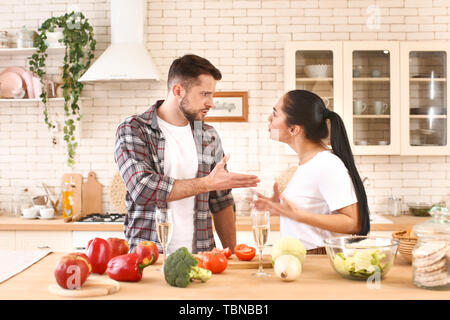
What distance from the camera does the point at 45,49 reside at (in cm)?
430

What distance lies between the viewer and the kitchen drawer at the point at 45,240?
158 inches

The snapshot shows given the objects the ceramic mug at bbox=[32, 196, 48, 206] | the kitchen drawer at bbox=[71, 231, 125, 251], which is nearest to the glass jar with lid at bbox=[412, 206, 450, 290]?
the kitchen drawer at bbox=[71, 231, 125, 251]

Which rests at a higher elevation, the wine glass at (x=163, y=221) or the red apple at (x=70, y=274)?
the wine glass at (x=163, y=221)

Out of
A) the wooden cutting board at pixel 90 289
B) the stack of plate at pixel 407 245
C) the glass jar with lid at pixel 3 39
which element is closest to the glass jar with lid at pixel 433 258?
the stack of plate at pixel 407 245

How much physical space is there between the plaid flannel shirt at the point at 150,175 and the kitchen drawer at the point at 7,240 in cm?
187

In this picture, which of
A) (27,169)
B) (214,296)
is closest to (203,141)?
(214,296)

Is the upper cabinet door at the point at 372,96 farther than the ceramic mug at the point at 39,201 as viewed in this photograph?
No

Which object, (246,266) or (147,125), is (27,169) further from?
(246,266)

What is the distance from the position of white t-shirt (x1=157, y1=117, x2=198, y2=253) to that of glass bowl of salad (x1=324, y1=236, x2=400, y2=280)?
107cm

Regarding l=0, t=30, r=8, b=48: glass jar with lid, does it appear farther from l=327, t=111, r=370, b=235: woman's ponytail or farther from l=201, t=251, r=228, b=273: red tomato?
l=201, t=251, r=228, b=273: red tomato

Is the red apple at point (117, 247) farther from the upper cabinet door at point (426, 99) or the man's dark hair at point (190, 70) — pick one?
the upper cabinet door at point (426, 99)

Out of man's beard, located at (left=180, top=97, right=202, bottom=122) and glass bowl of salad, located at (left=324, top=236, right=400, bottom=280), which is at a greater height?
man's beard, located at (left=180, top=97, right=202, bottom=122)

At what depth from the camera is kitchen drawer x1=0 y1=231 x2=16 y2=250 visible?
4034 mm

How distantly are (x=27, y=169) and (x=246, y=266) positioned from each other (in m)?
3.40
